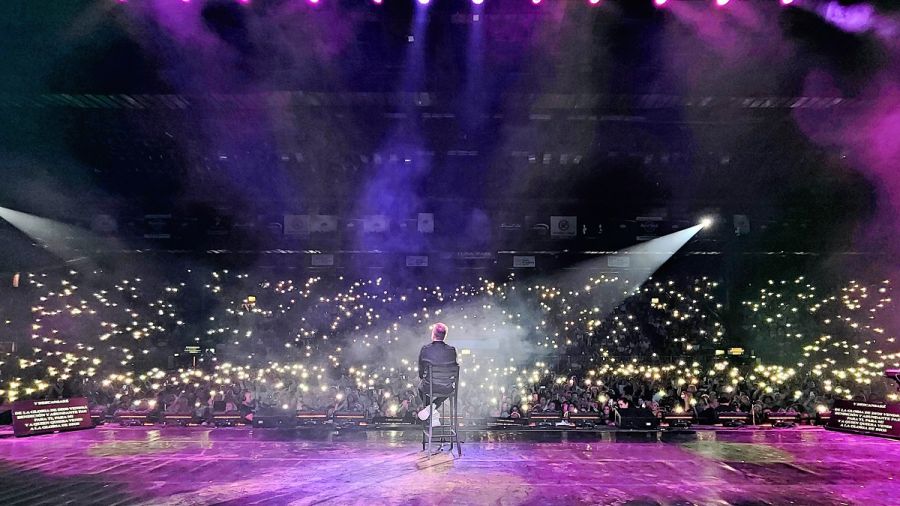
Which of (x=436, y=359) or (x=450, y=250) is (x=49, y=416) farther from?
(x=450, y=250)

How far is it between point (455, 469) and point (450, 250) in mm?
4290

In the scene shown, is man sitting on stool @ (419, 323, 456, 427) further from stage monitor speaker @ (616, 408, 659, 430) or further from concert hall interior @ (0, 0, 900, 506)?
stage monitor speaker @ (616, 408, 659, 430)

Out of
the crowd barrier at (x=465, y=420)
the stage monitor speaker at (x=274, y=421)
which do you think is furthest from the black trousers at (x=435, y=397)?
the stage monitor speaker at (x=274, y=421)

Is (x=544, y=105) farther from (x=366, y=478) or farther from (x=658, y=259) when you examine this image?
(x=658, y=259)

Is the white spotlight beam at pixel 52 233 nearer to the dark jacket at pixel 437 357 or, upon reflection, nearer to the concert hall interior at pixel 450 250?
the concert hall interior at pixel 450 250

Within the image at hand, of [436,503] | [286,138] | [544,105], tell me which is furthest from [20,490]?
[544,105]

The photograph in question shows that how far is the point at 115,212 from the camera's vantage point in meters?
8.30

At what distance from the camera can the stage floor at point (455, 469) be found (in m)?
4.15

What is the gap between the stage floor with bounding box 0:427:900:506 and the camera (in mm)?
4152

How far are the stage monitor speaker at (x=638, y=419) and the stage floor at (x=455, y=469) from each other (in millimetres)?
565

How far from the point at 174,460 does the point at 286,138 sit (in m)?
4.31

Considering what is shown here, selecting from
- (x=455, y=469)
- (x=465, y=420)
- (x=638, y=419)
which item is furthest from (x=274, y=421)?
(x=638, y=419)

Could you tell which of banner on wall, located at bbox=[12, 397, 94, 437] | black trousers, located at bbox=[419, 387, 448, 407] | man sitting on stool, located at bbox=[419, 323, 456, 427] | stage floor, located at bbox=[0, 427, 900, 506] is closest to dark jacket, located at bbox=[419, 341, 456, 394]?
man sitting on stool, located at bbox=[419, 323, 456, 427]

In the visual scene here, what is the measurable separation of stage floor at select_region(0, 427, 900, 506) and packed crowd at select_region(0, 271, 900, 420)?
2768 mm
